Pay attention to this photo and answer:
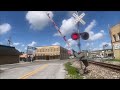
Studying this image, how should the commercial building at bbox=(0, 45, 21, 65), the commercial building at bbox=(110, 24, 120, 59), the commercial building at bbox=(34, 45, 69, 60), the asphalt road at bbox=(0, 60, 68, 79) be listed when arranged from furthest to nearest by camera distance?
1. the commercial building at bbox=(34, 45, 69, 60)
2. the commercial building at bbox=(0, 45, 21, 65)
3. the commercial building at bbox=(110, 24, 120, 59)
4. the asphalt road at bbox=(0, 60, 68, 79)

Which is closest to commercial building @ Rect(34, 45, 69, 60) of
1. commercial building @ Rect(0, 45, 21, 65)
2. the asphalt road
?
commercial building @ Rect(0, 45, 21, 65)

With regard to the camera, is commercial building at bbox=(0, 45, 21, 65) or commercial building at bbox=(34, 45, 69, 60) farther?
commercial building at bbox=(34, 45, 69, 60)

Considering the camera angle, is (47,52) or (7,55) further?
(47,52)

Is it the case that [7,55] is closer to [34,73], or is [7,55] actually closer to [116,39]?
[116,39]

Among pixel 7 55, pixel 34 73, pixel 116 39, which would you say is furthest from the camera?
pixel 7 55

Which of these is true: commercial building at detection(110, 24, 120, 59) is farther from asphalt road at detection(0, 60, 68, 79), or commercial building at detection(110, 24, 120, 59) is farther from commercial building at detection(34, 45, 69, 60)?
commercial building at detection(34, 45, 69, 60)

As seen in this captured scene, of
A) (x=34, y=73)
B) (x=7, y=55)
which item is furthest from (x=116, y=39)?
(x=34, y=73)

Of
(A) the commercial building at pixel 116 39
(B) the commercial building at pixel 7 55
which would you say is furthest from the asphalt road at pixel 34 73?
(A) the commercial building at pixel 116 39

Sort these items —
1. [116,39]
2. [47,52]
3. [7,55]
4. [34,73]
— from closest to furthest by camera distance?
[34,73] → [116,39] → [7,55] → [47,52]

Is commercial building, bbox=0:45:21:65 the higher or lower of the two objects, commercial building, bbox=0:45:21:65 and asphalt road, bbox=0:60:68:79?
the higher
